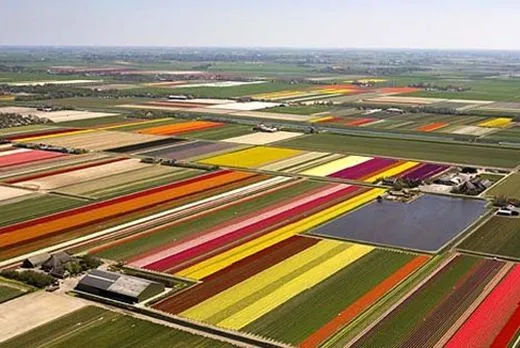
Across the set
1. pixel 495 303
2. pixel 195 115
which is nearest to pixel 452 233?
pixel 495 303

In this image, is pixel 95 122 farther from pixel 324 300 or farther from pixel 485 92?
pixel 485 92

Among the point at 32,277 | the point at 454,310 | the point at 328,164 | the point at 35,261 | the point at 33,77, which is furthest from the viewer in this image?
the point at 33,77

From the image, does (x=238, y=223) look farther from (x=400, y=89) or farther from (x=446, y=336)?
(x=400, y=89)

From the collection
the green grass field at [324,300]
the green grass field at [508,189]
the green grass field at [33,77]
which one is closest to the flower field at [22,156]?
the green grass field at [324,300]

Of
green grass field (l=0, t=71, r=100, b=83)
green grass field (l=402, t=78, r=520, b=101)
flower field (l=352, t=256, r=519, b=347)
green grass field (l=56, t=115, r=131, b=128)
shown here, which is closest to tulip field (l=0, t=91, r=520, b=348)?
flower field (l=352, t=256, r=519, b=347)

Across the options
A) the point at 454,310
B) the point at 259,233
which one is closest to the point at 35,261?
the point at 259,233

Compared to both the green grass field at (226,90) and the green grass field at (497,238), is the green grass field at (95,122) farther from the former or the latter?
the green grass field at (497,238)

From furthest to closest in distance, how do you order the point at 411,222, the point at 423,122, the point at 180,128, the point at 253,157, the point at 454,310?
1. the point at 423,122
2. the point at 180,128
3. the point at 253,157
4. the point at 411,222
5. the point at 454,310
